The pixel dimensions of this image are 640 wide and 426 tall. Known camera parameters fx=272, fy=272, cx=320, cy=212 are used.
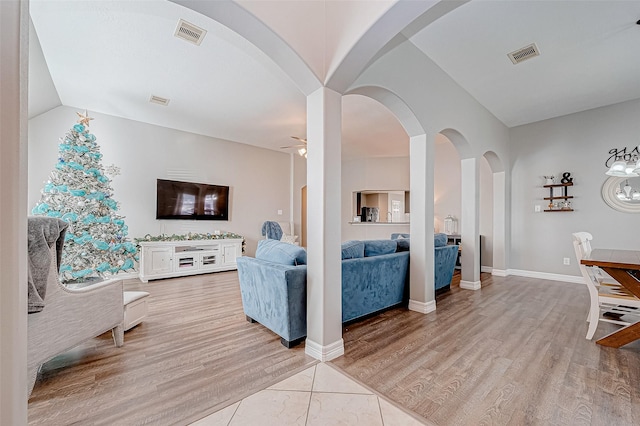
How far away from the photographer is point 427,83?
11.1 ft

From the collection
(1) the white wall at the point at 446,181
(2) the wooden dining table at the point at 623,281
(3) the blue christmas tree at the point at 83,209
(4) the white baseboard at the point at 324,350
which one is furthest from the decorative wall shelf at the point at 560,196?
(3) the blue christmas tree at the point at 83,209

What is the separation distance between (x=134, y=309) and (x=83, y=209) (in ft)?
5.29

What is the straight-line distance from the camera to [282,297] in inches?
91.9

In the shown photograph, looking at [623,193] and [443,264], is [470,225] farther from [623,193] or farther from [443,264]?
[623,193]

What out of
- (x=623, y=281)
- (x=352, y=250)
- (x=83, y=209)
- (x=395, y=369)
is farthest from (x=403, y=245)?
(x=83, y=209)

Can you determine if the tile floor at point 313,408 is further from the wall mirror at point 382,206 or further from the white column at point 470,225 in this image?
the wall mirror at point 382,206

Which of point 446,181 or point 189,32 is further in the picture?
point 446,181

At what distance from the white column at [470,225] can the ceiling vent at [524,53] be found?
1414mm

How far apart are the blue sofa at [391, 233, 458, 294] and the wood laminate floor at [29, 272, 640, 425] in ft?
2.48

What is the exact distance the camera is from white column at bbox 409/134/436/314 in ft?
10.7

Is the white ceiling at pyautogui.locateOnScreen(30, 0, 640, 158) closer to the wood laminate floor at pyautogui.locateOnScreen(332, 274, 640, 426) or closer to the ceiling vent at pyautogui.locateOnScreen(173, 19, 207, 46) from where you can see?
the ceiling vent at pyautogui.locateOnScreen(173, 19, 207, 46)

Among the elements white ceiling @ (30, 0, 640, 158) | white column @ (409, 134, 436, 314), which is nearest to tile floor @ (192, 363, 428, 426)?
white column @ (409, 134, 436, 314)

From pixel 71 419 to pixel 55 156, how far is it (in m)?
4.66

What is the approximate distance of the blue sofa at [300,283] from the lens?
2330 mm
